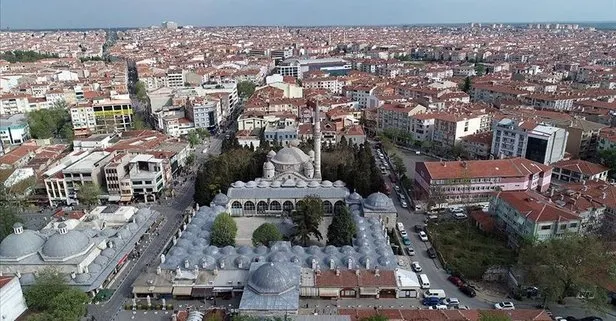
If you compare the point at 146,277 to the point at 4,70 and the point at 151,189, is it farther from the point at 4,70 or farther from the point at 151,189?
the point at 4,70

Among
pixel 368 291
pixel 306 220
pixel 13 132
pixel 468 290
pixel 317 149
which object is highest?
pixel 317 149

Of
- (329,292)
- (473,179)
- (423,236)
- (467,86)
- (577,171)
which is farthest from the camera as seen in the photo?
(467,86)

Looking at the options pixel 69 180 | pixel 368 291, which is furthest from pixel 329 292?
pixel 69 180

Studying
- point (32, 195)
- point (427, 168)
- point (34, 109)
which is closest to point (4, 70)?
point (34, 109)

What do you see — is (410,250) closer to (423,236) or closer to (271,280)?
(423,236)

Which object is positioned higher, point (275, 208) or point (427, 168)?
point (427, 168)
